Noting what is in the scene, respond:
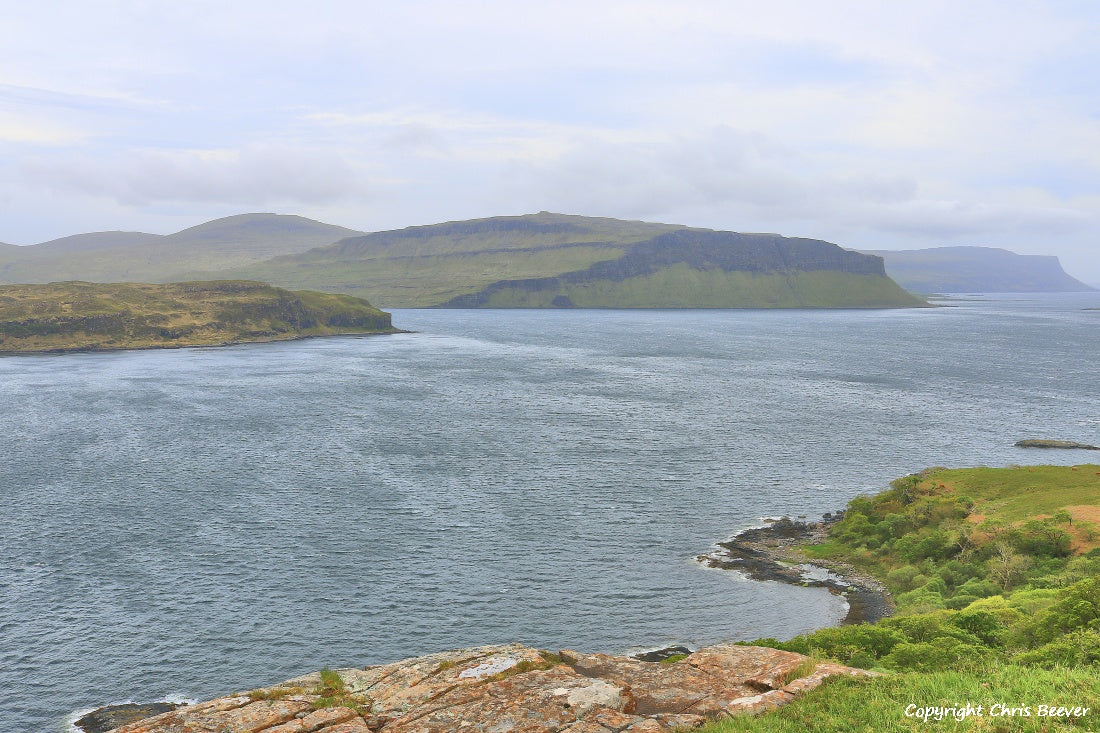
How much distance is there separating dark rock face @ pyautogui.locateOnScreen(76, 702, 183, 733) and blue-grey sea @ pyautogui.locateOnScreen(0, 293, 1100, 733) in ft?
4.07

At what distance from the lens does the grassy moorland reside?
73.2ft

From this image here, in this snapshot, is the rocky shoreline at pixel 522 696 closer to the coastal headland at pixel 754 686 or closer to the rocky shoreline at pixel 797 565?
the coastal headland at pixel 754 686

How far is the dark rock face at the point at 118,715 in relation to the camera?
42.6 metres

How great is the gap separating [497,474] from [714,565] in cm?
3728

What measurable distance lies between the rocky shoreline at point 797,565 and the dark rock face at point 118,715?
4562cm

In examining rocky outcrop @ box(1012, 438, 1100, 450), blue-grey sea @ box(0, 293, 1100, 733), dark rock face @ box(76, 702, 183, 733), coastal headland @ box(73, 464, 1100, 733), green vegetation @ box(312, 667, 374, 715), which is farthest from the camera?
rocky outcrop @ box(1012, 438, 1100, 450)

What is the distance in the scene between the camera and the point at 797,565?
224 ft

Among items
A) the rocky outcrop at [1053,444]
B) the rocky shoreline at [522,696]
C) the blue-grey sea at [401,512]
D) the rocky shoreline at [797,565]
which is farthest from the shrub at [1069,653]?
the rocky outcrop at [1053,444]

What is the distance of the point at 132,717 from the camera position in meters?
43.3

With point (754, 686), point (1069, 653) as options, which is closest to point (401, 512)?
point (754, 686)

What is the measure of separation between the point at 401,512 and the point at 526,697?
55140 millimetres

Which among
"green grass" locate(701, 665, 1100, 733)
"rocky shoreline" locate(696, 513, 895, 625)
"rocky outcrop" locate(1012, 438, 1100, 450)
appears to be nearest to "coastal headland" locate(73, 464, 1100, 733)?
"green grass" locate(701, 665, 1100, 733)

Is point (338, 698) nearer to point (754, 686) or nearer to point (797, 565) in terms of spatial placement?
point (754, 686)

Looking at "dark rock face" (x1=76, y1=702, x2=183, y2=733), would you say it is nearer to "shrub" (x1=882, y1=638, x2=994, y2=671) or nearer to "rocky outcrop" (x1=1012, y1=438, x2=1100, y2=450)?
"shrub" (x1=882, y1=638, x2=994, y2=671)
